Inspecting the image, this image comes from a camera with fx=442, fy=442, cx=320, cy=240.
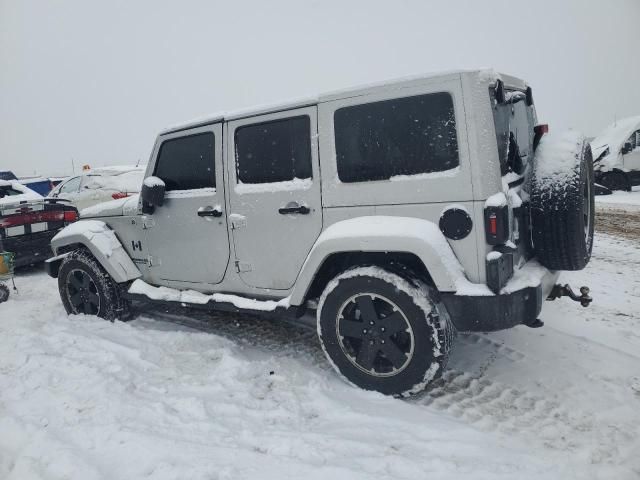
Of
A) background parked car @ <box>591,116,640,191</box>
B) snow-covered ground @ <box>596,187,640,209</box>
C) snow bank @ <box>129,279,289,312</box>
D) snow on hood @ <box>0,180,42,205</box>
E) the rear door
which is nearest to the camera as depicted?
snow bank @ <box>129,279,289,312</box>

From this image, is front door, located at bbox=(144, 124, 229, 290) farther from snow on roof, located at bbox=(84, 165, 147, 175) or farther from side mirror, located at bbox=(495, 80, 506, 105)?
snow on roof, located at bbox=(84, 165, 147, 175)

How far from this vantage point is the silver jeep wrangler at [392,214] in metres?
2.55

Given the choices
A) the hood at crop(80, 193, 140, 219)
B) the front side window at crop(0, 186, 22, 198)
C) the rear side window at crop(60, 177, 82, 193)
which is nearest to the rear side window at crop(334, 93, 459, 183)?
the hood at crop(80, 193, 140, 219)

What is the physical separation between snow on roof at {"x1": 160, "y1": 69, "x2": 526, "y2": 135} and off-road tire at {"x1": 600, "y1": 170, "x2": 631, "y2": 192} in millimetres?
14918

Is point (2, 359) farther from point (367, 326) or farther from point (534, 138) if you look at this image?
point (534, 138)

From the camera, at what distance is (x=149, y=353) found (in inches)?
144

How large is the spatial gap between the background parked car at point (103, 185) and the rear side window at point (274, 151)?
602cm

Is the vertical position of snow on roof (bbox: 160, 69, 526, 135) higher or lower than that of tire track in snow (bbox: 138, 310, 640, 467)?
higher

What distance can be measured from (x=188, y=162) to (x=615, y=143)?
16544 mm

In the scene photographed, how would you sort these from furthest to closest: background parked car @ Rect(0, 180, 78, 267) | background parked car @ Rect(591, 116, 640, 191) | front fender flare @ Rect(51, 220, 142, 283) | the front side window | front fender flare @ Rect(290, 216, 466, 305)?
background parked car @ Rect(591, 116, 640, 191) → the front side window → background parked car @ Rect(0, 180, 78, 267) → front fender flare @ Rect(51, 220, 142, 283) → front fender flare @ Rect(290, 216, 466, 305)

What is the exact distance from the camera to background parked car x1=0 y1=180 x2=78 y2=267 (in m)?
6.46

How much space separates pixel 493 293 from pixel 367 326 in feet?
2.63

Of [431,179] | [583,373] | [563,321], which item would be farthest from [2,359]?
[563,321]

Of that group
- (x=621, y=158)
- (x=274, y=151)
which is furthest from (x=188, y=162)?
(x=621, y=158)
